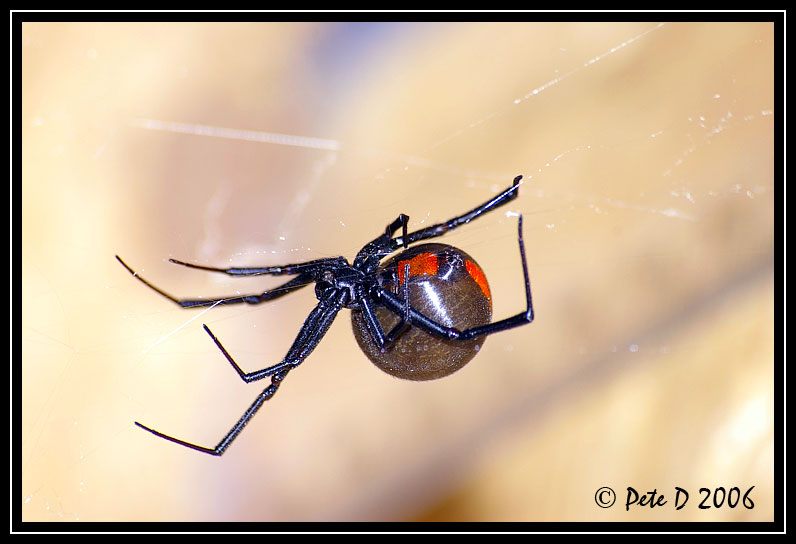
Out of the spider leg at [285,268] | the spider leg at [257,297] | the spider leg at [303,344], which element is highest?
the spider leg at [285,268]

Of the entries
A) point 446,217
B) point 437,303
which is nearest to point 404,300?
point 437,303

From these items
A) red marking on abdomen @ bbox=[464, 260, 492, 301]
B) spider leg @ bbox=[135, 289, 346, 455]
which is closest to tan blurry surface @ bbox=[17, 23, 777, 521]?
spider leg @ bbox=[135, 289, 346, 455]

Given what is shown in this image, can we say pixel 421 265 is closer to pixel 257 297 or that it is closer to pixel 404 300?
pixel 404 300

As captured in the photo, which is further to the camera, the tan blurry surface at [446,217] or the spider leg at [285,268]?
the tan blurry surface at [446,217]

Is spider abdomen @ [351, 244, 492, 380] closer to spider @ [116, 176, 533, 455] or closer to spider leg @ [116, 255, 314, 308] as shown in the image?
spider @ [116, 176, 533, 455]

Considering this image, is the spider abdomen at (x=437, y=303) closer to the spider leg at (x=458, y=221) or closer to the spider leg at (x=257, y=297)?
→ the spider leg at (x=458, y=221)

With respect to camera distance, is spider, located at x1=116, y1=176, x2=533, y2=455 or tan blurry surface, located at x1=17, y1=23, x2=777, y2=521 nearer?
spider, located at x1=116, y1=176, x2=533, y2=455

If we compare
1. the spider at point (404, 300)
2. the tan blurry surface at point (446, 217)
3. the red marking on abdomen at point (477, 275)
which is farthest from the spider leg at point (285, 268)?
the tan blurry surface at point (446, 217)

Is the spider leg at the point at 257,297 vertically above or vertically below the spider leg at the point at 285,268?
below
